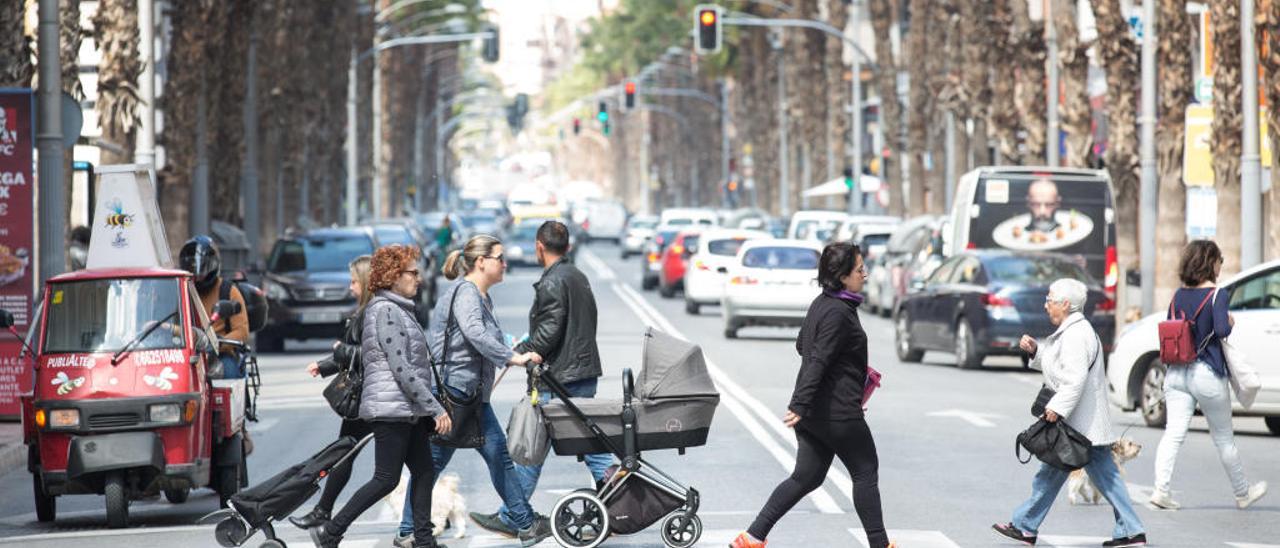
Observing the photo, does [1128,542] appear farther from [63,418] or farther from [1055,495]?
[63,418]

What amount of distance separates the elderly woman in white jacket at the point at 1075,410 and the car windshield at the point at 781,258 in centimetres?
2197

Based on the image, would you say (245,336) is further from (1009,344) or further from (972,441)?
(1009,344)

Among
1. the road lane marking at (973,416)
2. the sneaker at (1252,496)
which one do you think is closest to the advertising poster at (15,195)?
the road lane marking at (973,416)

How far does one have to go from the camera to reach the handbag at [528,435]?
11734mm

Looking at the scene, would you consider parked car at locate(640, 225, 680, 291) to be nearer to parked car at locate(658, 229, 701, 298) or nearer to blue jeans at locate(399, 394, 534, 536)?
parked car at locate(658, 229, 701, 298)

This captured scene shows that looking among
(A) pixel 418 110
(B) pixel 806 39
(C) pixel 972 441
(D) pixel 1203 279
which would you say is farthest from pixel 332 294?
(A) pixel 418 110

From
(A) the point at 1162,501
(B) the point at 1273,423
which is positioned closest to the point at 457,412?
(A) the point at 1162,501

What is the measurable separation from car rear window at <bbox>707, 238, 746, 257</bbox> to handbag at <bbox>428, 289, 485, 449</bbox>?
28.9 metres

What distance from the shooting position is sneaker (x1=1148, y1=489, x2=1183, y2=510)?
14078 millimetres

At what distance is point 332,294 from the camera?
32.5 metres

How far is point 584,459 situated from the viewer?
A: 12.5m

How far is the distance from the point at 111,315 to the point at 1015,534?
5.32m

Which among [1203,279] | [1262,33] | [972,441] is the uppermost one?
[1262,33]

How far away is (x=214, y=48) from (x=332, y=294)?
674cm
